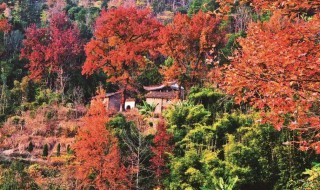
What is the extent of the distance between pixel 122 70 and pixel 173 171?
46.7ft

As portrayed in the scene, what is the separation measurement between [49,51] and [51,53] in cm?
27

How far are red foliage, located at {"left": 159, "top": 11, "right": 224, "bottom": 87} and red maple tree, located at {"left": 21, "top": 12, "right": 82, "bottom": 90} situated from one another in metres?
11.8

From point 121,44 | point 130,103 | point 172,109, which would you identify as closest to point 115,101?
point 130,103

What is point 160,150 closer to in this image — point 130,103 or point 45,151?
point 45,151

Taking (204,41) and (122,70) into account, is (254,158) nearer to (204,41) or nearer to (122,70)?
(204,41)

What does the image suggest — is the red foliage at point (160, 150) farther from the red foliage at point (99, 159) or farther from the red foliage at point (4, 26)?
the red foliage at point (4, 26)

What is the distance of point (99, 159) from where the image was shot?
18.9 meters

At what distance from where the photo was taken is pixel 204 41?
28438mm

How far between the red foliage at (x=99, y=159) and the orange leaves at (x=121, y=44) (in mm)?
9955

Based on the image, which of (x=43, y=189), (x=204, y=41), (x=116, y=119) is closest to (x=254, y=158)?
(x=116, y=119)

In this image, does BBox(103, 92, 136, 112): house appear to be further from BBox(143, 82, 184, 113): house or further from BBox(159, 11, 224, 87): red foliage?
BBox(159, 11, 224, 87): red foliage

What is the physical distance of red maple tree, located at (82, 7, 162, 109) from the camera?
95.5 feet

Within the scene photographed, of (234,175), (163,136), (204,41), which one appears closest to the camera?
(234,175)

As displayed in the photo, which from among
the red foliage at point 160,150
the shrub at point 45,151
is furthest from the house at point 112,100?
the red foliage at point 160,150
